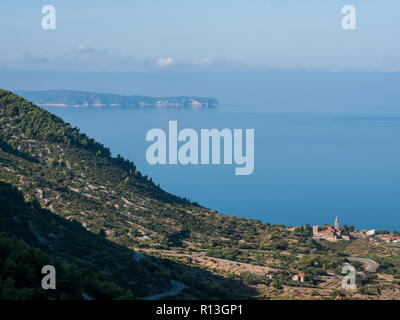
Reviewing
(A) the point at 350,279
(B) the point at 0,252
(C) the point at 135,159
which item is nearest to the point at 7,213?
(B) the point at 0,252

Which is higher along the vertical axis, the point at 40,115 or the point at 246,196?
the point at 40,115

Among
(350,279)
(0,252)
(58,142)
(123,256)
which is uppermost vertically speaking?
(58,142)

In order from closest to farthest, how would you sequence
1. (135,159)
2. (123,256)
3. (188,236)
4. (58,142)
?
1. (123,256)
2. (188,236)
3. (58,142)
4. (135,159)

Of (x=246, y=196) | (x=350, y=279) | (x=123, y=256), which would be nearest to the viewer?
(x=123, y=256)

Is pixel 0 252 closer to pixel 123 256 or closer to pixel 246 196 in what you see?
pixel 123 256
